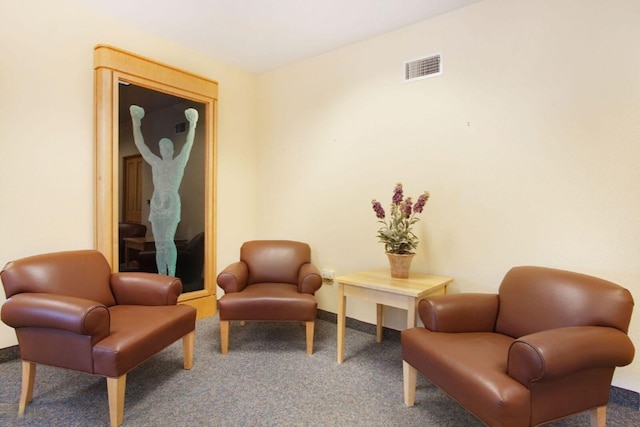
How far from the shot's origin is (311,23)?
9.10ft

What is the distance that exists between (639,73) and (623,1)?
0.43 metres

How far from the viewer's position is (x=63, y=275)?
6.89 ft

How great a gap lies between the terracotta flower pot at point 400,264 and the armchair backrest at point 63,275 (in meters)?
1.97

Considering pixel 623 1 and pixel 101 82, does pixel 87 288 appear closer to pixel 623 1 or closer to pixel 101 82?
pixel 101 82

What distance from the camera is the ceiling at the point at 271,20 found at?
2.51 m

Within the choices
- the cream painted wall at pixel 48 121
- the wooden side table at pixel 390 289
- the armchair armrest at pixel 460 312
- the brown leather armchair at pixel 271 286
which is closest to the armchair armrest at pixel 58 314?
the cream painted wall at pixel 48 121

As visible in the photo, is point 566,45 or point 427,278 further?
point 427,278

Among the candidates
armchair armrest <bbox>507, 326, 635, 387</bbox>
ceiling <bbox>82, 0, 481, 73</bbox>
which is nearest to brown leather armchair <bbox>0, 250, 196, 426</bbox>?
armchair armrest <bbox>507, 326, 635, 387</bbox>

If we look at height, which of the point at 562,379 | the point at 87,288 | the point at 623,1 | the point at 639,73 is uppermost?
the point at 623,1

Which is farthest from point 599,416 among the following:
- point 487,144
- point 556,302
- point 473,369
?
point 487,144

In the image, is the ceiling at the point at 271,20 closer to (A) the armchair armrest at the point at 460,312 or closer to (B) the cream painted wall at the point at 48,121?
(B) the cream painted wall at the point at 48,121

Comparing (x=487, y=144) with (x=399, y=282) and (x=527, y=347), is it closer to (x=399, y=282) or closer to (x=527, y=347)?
(x=399, y=282)

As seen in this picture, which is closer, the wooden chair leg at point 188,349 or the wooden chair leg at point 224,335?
the wooden chair leg at point 188,349

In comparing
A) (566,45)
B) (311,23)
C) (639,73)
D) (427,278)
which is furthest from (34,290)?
(639,73)
